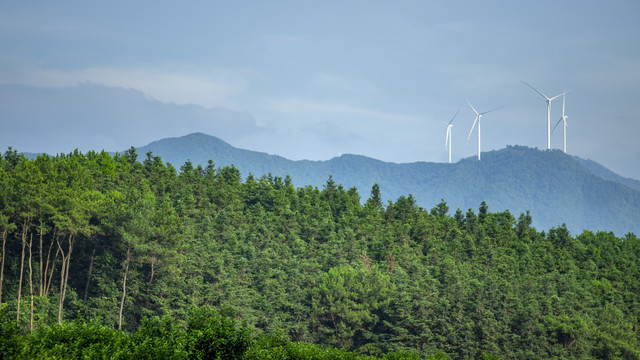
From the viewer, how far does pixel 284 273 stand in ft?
310

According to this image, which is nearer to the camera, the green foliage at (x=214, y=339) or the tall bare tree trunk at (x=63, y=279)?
the green foliage at (x=214, y=339)

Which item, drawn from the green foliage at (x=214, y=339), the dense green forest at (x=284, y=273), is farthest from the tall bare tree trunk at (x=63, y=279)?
the green foliage at (x=214, y=339)

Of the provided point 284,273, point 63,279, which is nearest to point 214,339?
point 63,279

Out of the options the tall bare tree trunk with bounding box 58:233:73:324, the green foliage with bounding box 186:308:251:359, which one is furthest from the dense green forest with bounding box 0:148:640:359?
the green foliage with bounding box 186:308:251:359

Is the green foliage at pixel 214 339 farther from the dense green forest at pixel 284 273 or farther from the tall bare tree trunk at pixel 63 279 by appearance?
the tall bare tree trunk at pixel 63 279

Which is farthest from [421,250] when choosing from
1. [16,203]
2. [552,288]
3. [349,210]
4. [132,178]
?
[16,203]

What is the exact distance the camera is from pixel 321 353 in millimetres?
41656

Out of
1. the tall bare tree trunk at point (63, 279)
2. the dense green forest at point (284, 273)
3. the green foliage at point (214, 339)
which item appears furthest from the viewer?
the dense green forest at point (284, 273)

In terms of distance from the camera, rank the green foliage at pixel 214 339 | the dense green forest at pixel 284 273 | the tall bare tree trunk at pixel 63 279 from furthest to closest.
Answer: the dense green forest at pixel 284 273
the tall bare tree trunk at pixel 63 279
the green foliage at pixel 214 339

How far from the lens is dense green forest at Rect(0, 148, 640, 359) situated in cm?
7856

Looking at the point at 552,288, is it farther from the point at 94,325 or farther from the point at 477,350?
the point at 94,325

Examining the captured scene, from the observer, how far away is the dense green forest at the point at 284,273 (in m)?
78.6

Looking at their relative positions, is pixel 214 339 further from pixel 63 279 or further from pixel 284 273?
pixel 284 273

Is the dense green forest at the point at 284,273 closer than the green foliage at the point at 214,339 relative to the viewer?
No
